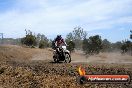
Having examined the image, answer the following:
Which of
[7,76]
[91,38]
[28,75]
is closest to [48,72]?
[28,75]

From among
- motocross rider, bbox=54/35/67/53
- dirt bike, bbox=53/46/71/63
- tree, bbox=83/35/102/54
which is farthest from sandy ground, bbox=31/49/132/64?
tree, bbox=83/35/102/54

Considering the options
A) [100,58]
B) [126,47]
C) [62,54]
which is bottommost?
[100,58]

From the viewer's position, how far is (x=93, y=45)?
6153cm

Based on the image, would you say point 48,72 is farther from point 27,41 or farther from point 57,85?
point 27,41

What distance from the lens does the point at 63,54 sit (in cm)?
2628

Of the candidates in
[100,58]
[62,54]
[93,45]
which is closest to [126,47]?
[93,45]

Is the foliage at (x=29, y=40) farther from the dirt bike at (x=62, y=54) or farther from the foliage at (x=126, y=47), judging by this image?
the dirt bike at (x=62, y=54)

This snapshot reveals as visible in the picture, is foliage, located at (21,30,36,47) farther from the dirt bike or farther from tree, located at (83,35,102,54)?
the dirt bike

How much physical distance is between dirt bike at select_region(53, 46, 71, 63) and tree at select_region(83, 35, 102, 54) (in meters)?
33.6

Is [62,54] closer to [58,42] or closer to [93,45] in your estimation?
[58,42]

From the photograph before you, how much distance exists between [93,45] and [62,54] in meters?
35.5

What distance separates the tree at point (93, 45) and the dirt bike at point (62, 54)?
110 feet

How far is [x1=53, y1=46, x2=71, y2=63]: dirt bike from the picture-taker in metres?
26.3

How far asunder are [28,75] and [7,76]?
175cm
